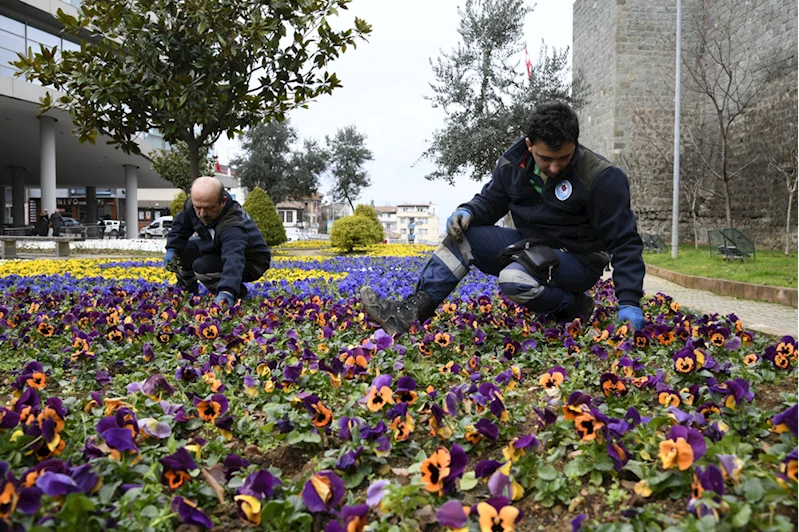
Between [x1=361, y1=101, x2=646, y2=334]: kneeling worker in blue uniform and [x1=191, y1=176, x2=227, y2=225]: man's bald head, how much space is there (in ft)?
5.65

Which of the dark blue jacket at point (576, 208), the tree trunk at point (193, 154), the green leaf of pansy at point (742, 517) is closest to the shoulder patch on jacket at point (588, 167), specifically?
the dark blue jacket at point (576, 208)

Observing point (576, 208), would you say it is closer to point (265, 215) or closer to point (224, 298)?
point (224, 298)

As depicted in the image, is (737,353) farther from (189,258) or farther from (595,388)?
(189,258)

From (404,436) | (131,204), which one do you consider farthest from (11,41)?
(404,436)

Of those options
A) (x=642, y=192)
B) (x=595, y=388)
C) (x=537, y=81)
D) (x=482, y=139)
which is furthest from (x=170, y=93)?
(x=642, y=192)

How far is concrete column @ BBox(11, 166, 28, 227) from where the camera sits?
30797mm

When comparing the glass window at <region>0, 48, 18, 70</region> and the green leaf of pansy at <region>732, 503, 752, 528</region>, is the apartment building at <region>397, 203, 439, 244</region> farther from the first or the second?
the green leaf of pansy at <region>732, 503, 752, 528</region>

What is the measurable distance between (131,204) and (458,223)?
3065cm

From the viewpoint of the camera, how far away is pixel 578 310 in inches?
151

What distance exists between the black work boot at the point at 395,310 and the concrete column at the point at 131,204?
92.1 feet

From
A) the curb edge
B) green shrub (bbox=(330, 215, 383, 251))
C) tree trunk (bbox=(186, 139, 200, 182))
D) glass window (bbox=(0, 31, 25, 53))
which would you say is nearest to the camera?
the curb edge

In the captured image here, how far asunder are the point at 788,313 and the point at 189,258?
6.13m

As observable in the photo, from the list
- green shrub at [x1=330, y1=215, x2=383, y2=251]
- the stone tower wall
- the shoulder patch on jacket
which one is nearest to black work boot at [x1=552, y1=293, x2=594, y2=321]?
the shoulder patch on jacket

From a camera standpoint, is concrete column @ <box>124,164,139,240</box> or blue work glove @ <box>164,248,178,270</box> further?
concrete column @ <box>124,164,139,240</box>
